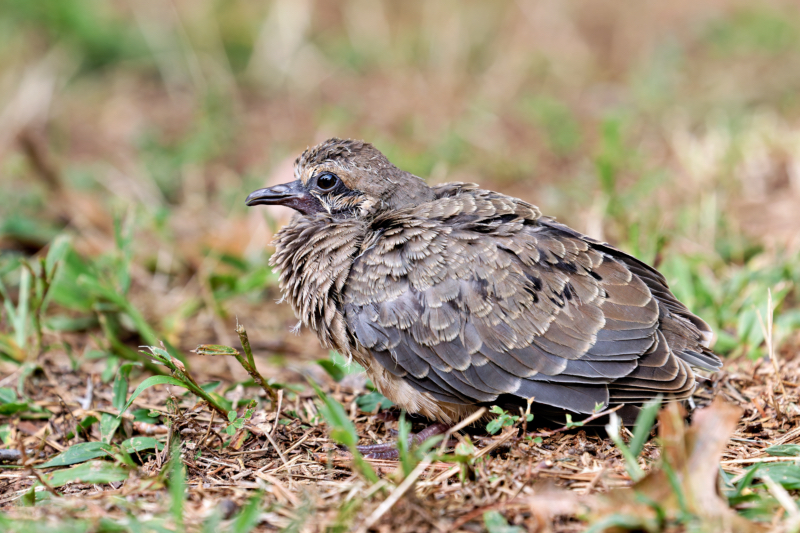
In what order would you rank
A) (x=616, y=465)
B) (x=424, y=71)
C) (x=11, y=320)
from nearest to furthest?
1. (x=616, y=465)
2. (x=11, y=320)
3. (x=424, y=71)

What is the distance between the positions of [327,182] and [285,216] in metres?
1.87

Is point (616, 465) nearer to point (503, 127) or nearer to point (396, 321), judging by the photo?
point (396, 321)

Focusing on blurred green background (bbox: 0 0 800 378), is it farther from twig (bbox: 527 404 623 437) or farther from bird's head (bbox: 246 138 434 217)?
A: twig (bbox: 527 404 623 437)

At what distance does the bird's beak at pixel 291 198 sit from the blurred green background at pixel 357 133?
29.4 inches

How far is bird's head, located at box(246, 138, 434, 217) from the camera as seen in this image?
11.9 feet

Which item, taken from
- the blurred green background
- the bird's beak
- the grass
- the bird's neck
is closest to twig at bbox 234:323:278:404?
the grass

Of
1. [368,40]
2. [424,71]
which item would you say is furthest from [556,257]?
[368,40]

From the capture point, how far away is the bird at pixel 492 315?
9.95 feet

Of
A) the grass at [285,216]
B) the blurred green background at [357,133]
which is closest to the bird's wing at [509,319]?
the grass at [285,216]

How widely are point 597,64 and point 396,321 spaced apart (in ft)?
26.3

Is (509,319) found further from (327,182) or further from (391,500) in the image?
(327,182)

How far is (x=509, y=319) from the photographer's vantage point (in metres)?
3.08

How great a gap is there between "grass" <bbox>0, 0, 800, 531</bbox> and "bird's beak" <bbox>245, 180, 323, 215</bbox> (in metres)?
0.84

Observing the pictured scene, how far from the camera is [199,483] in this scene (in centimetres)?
275
